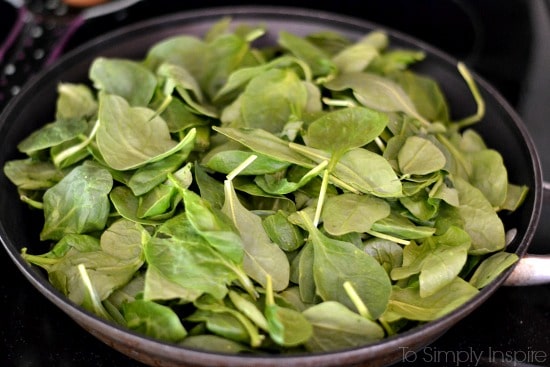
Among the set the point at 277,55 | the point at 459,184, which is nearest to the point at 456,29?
the point at 277,55

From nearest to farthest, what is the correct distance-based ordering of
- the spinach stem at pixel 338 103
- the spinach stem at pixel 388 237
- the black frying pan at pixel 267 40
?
the black frying pan at pixel 267 40 < the spinach stem at pixel 388 237 < the spinach stem at pixel 338 103

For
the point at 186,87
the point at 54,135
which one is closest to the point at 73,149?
the point at 54,135

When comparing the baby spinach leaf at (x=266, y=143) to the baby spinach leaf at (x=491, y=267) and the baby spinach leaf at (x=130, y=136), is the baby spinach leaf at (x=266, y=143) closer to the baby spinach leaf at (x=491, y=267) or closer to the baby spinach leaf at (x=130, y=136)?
the baby spinach leaf at (x=130, y=136)

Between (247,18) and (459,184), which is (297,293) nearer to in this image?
(459,184)

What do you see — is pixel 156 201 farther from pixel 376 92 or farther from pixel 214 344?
pixel 376 92

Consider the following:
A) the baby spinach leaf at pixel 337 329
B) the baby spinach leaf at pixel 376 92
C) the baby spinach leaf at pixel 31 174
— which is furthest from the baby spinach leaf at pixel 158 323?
the baby spinach leaf at pixel 376 92

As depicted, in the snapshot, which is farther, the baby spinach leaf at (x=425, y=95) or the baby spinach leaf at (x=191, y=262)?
the baby spinach leaf at (x=425, y=95)
